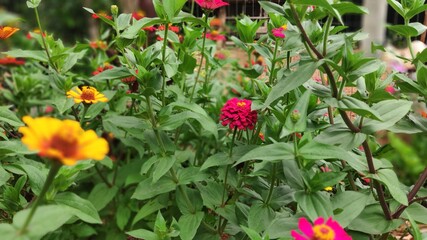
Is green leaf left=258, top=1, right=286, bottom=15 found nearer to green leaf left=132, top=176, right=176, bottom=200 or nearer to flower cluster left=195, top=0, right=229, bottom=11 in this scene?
flower cluster left=195, top=0, right=229, bottom=11

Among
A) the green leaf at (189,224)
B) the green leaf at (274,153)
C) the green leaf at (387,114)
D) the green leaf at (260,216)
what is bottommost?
the green leaf at (189,224)

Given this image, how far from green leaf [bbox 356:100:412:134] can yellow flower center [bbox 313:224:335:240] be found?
1.00ft

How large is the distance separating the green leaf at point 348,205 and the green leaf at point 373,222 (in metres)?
0.05

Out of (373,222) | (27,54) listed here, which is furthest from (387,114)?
(27,54)

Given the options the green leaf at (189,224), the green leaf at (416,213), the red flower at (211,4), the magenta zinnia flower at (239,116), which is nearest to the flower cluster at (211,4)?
the red flower at (211,4)

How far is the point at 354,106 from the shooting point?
76cm

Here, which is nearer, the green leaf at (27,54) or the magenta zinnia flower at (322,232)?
the magenta zinnia flower at (322,232)

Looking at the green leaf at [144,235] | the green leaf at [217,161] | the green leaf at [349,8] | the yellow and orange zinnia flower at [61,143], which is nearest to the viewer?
the yellow and orange zinnia flower at [61,143]

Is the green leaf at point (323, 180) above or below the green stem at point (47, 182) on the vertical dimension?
below

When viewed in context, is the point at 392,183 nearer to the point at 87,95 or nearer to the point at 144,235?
the point at 144,235

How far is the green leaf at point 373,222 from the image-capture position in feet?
2.74

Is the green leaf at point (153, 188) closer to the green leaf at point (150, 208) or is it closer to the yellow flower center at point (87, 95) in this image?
the green leaf at point (150, 208)

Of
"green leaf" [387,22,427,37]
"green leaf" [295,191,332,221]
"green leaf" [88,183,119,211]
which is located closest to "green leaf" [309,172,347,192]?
"green leaf" [295,191,332,221]

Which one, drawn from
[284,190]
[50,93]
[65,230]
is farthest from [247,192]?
[50,93]
